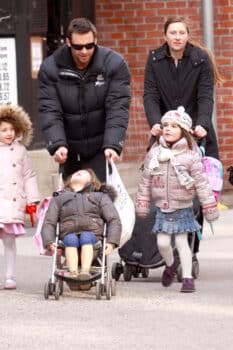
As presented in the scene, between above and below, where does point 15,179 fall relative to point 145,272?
above

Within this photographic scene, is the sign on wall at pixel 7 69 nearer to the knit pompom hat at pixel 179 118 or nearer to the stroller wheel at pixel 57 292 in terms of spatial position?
the knit pompom hat at pixel 179 118

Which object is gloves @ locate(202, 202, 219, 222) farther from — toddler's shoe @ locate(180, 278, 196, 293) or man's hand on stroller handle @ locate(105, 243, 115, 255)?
man's hand on stroller handle @ locate(105, 243, 115, 255)

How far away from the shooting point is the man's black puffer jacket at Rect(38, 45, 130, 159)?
10227mm

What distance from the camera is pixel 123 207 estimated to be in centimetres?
1012

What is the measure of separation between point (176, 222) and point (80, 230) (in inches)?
30.6

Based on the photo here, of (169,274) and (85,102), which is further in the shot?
(169,274)

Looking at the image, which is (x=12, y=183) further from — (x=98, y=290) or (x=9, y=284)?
(x=98, y=290)

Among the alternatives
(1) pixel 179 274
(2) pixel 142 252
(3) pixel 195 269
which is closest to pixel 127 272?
(2) pixel 142 252

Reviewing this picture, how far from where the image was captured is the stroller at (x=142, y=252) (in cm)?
1081

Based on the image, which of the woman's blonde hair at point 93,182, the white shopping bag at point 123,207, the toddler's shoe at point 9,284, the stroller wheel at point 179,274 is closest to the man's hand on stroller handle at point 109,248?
the white shopping bag at point 123,207

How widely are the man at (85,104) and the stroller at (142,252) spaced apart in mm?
754

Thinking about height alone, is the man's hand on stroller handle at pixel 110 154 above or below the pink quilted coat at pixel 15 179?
above

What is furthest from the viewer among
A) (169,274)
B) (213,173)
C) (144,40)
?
(144,40)

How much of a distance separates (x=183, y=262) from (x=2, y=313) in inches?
61.9
